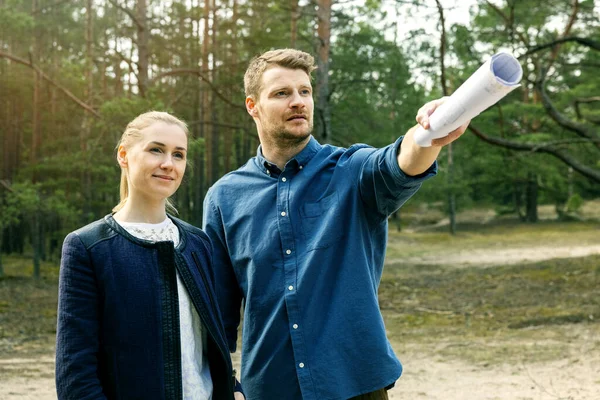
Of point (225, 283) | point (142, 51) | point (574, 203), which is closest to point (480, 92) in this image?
point (225, 283)

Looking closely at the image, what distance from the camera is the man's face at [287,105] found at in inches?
101

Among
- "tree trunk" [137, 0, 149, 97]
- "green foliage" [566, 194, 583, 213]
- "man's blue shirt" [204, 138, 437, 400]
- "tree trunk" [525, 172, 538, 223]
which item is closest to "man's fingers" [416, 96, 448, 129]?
"man's blue shirt" [204, 138, 437, 400]

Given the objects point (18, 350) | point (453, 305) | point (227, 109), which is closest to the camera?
point (18, 350)

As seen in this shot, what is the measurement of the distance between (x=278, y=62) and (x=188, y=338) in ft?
3.57

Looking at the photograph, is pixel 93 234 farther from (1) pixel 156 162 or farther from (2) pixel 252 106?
(2) pixel 252 106

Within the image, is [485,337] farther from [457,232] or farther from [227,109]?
[457,232]

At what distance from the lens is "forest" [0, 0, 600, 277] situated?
496 inches

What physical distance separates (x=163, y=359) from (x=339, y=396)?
62cm

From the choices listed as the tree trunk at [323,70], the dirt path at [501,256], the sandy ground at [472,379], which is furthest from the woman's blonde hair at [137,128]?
the dirt path at [501,256]

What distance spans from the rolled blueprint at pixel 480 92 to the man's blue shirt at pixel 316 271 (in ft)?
1.45

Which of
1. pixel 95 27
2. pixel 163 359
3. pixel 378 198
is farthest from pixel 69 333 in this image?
pixel 95 27

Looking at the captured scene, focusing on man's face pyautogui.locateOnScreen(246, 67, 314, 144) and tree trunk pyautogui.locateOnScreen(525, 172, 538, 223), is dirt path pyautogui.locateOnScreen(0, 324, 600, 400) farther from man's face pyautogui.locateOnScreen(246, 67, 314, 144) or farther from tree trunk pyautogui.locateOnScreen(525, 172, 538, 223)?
tree trunk pyautogui.locateOnScreen(525, 172, 538, 223)

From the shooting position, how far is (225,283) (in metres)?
2.70

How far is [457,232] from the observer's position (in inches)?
1234
